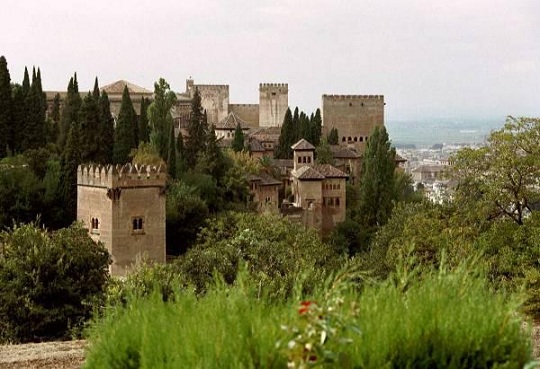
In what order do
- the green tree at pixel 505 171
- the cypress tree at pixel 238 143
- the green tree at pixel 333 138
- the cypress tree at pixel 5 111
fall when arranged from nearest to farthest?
the green tree at pixel 505 171, the cypress tree at pixel 5 111, the cypress tree at pixel 238 143, the green tree at pixel 333 138

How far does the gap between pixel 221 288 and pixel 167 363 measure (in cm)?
97

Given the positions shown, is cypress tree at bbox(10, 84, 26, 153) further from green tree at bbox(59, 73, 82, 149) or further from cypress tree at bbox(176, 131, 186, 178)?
cypress tree at bbox(176, 131, 186, 178)

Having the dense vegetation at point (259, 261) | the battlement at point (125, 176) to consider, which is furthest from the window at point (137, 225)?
the dense vegetation at point (259, 261)

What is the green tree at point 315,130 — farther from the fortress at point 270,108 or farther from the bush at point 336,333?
the bush at point 336,333

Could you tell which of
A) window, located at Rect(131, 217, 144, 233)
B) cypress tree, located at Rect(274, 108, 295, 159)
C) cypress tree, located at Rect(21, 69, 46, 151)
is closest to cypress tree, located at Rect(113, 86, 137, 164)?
cypress tree, located at Rect(21, 69, 46, 151)

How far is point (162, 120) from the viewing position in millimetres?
44844

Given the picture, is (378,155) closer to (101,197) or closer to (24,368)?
(101,197)

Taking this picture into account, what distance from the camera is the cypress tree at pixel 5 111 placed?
125 feet

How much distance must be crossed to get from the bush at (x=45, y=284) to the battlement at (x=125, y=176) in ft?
36.0

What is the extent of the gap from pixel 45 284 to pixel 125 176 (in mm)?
12769

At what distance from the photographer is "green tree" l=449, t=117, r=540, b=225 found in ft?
68.9

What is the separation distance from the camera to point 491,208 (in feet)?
70.8

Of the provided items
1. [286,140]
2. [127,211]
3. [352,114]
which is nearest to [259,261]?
[127,211]

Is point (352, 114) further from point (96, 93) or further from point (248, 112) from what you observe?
point (96, 93)
